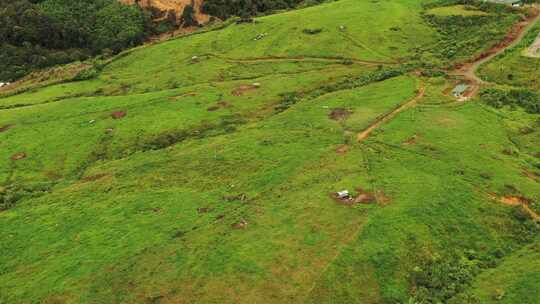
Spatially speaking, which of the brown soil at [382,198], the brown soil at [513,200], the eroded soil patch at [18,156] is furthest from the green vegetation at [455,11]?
the eroded soil patch at [18,156]

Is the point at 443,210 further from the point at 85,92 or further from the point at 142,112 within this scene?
the point at 85,92

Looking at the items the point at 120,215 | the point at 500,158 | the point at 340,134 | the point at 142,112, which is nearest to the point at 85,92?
the point at 142,112

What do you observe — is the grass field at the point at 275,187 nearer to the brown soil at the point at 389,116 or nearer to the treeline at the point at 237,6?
the brown soil at the point at 389,116

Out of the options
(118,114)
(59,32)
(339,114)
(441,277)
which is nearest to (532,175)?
(441,277)

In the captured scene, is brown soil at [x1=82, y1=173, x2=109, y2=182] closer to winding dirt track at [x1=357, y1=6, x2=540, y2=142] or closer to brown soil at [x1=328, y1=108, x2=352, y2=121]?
brown soil at [x1=328, y1=108, x2=352, y2=121]

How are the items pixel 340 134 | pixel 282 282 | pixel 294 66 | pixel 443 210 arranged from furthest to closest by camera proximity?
pixel 294 66, pixel 340 134, pixel 443 210, pixel 282 282

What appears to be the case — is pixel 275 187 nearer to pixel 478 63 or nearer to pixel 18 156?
pixel 18 156
